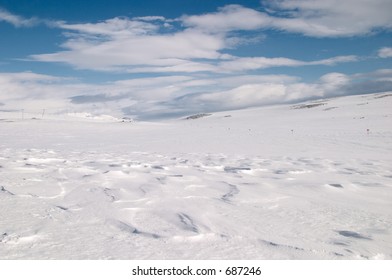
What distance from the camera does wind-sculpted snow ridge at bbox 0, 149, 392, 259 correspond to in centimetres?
354

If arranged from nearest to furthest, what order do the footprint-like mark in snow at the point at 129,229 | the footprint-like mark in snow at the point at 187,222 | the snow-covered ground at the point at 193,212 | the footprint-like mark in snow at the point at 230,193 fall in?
the snow-covered ground at the point at 193,212, the footprint-like mark in snow at the point at 129,229, the footprint-like mark in snow at the point at 187,222, the footprint-like mark in snow at the point at 230,193

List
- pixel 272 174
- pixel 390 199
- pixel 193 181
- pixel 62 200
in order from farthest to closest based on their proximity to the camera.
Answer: pixel 272 174
pixel 193 181
pixel 390 199
pixel 62 200

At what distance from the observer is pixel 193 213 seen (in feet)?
15.4

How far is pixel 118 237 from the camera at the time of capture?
12.4 ft

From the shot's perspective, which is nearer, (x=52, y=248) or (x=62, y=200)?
(x=52, y=248)

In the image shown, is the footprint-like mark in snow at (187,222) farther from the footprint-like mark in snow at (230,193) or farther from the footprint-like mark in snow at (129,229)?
the footprint-like mark in snow at (230,193)

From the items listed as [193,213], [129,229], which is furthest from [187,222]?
[129,229]

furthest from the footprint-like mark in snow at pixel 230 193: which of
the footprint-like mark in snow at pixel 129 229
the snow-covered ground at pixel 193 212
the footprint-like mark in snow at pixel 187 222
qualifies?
the footprint-like mark in snow at pixel 129 229

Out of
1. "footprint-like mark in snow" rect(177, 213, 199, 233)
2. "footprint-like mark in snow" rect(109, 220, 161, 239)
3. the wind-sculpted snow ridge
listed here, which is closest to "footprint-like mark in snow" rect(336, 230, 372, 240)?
the wind-sculpted snow ridge

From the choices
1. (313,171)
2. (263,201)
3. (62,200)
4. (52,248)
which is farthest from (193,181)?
(52,248)

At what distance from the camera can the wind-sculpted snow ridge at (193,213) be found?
3541 mm

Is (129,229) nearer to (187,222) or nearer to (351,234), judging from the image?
(187,222)

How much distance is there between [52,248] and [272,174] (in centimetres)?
528
